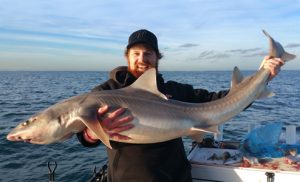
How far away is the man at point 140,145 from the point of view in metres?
4.30

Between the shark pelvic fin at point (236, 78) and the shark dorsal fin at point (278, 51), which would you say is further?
the shark pelvic fin at point (236, 78)

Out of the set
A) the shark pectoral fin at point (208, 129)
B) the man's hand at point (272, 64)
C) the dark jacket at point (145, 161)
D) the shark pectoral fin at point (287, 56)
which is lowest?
the dark jacket at point (145, 161)

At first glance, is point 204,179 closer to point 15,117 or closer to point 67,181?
point 67,181

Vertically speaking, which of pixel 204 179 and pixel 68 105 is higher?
pixel 68 105

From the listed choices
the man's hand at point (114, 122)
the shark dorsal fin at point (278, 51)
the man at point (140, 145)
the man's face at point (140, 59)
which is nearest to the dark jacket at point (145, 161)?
the man at point (140, 145)

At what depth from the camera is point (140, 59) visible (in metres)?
5.17

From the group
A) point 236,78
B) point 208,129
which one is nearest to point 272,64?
point 236,78

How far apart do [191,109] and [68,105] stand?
1.57 meters

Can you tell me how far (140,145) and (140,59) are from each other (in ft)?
4.05

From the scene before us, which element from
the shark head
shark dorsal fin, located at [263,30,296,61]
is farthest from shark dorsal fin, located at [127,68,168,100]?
shark dorsal fin, located at [263,30,296,61]

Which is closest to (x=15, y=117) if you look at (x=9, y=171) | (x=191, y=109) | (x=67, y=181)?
(x=9, y=171)

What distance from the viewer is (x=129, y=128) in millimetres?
4297

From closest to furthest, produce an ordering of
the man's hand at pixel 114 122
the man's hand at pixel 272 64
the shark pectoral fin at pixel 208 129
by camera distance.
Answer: the man's hand at pixel 114 122 → the shark pectoral fin at pixel 208 129 → the man's hand at pixel 272 64

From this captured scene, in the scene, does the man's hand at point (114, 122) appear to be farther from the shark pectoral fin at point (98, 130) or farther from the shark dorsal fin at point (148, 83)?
the shark dorsal fin at point (148, 83)
